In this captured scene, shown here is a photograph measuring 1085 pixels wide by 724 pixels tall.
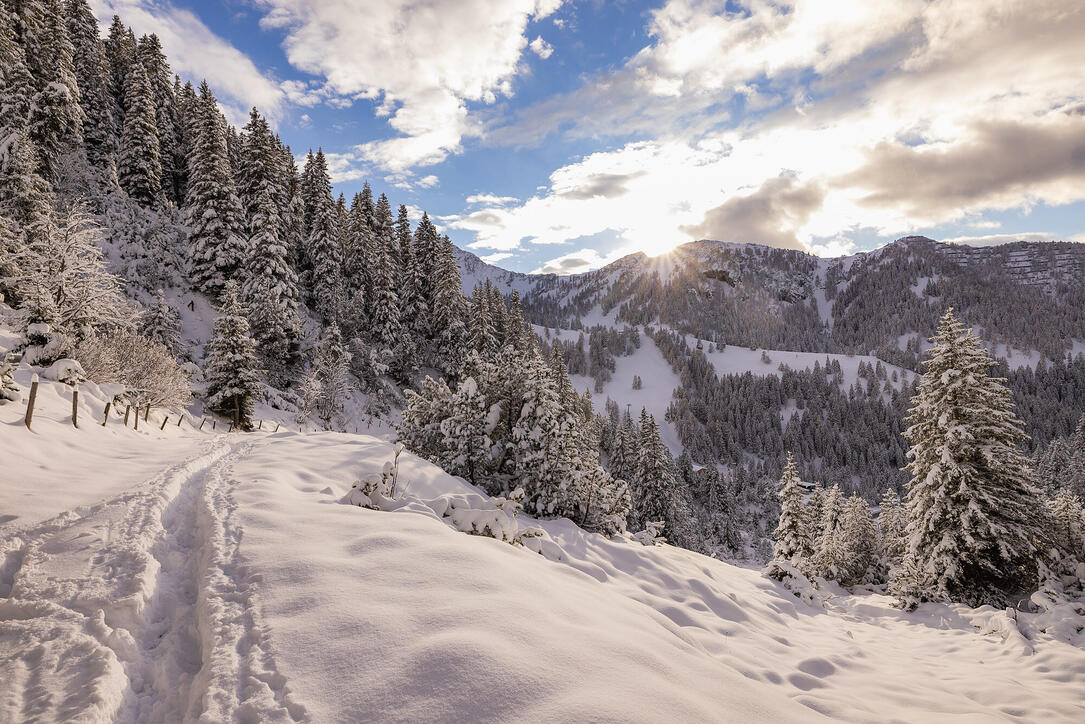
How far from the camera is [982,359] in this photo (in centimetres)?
1570

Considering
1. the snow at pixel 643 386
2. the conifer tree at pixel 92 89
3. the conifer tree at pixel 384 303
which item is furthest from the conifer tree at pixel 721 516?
the conifer tree at pixel 92 89

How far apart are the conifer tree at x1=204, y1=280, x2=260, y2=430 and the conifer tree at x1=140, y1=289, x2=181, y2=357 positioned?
4.93 meters

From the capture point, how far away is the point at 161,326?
1174 inches

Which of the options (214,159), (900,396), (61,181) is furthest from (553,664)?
(900,396)

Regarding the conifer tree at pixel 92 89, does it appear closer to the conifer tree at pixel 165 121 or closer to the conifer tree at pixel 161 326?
the conifer tree at pixel 165 121

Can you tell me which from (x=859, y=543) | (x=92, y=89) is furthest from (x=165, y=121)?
(x=859, y=543)

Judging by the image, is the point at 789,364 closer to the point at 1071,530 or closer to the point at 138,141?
the point at 1071,530

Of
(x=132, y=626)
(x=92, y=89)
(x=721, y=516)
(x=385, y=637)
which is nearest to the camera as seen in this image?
(x=385, y=637)

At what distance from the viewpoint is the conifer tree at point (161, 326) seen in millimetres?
29316

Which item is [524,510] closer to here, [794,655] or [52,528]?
[794,655]

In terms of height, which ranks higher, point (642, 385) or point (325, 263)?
point (325, 263)

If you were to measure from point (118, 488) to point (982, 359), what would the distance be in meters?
24.9

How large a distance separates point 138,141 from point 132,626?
52308 mm

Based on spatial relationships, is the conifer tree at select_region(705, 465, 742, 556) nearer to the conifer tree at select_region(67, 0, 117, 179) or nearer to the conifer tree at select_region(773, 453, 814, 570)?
the conifer tree at select_region(773, 453, 814, 570)
